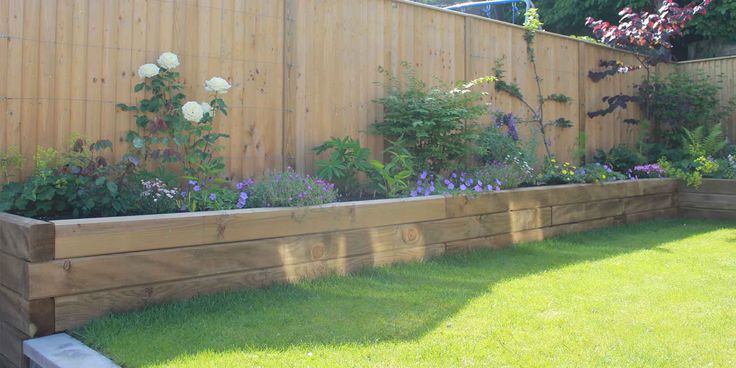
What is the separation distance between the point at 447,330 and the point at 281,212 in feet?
4.51

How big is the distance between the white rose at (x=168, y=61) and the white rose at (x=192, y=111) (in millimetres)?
271

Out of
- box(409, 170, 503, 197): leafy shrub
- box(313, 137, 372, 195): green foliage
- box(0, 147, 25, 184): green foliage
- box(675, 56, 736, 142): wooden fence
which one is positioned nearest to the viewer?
box(0, 147, 25, 184): green foliage

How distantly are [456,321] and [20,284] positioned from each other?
88.1 inches

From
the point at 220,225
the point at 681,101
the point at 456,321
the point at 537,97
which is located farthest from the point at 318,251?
the point at 681,101

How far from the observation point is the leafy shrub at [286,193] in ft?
13.9

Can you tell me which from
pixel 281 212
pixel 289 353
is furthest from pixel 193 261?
pixel 289 353

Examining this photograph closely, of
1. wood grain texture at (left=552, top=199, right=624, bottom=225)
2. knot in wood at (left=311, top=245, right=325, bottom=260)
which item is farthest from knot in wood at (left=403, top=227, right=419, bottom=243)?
wood grain texture at (left=552, top=199, right=624, bottom=225)

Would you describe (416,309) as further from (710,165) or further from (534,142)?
(710,165)

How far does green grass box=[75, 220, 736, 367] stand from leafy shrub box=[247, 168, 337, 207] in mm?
556

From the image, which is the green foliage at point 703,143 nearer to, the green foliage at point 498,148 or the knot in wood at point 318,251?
the green foliage at point 498,148

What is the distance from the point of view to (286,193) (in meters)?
4.26

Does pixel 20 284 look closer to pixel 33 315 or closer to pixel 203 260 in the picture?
pixel 33 315

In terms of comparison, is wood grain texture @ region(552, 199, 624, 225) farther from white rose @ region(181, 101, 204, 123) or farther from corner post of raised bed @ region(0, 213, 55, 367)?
→ corner post of raised bed @ region(0, 213, 55, 367)

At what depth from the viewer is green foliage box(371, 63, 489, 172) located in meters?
5.72
